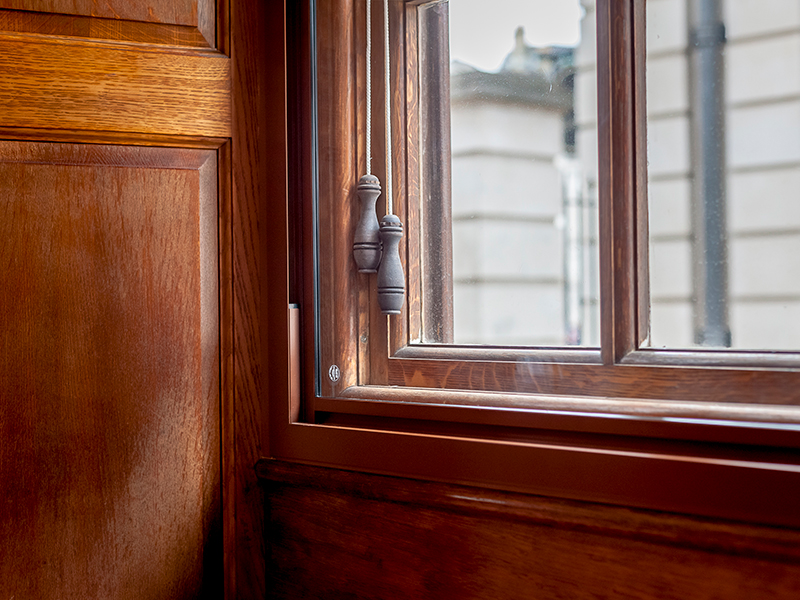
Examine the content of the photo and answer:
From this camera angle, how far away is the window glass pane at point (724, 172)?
0.57m

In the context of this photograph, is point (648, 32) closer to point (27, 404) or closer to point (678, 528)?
point (678, 528)

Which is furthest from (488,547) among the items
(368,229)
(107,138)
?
(107,138)

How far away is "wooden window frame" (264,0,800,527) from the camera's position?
536 mm

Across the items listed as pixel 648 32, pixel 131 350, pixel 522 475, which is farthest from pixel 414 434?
pixel 648 32

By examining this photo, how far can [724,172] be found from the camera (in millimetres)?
602

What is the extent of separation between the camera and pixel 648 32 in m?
0.63

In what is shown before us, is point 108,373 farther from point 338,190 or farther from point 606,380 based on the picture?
point 606,380

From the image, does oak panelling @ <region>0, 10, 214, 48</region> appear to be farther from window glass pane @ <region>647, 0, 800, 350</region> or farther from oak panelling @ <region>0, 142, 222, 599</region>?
window glass pane @ <region>647, 0, 800, 350</region>

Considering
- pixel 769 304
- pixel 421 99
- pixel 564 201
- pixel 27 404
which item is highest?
pixel 421 99

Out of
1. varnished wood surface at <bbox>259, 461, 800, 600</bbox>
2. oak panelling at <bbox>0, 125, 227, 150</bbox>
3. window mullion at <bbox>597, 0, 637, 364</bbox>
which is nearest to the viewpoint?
varnished wood surface at <bbox>259, 461, 800, 600</bbox>

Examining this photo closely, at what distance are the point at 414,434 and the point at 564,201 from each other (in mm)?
302

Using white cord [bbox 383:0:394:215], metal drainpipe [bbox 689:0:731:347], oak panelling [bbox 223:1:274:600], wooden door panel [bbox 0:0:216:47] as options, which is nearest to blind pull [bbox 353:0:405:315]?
white cord [bbox 383:0:394:215]

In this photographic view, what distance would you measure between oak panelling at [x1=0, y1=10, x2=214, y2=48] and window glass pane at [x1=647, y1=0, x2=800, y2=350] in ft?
1.77

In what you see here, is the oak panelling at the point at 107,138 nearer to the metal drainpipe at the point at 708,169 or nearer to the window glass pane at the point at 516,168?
the window glass pane at the point at 516,168
